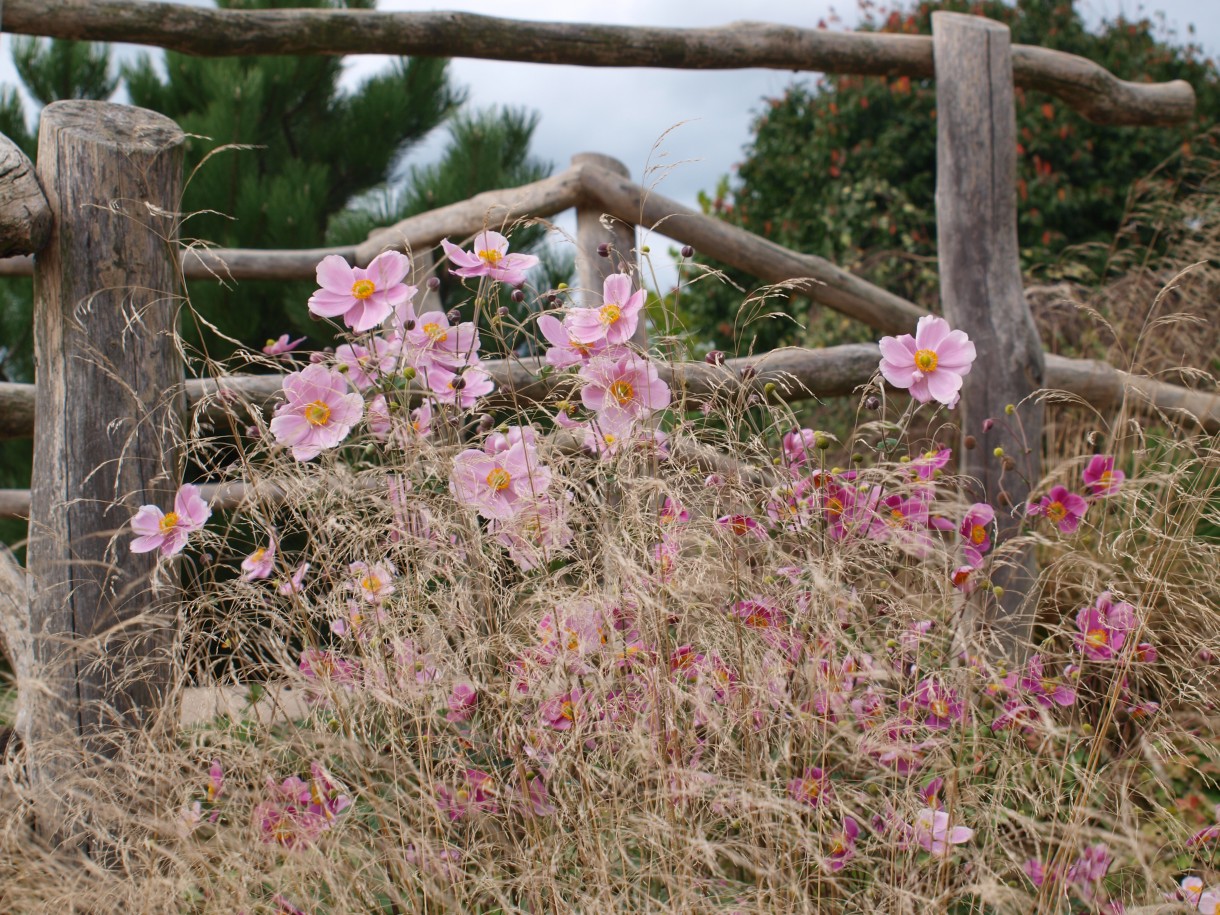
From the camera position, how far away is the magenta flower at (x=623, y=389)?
1.74 m

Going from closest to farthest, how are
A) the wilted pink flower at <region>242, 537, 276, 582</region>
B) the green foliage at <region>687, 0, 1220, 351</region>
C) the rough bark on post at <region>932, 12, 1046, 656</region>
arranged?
the wilted pink flower at <region>242, 537, 276, 582</region>, the rough bark on post at <region>932, 12, 1046, 656</region>, the green foliage at <region>687, 0, 1220, 351</region>

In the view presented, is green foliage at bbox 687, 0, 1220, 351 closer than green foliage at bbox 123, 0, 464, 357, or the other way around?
green foliage at bbox 123, 0, 464, 357

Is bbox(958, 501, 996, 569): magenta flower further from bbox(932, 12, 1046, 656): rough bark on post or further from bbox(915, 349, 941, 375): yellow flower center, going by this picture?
bbox(932, 12, 1046, 656): rough bark on post

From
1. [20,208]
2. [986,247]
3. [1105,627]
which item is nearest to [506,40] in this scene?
[986,247]

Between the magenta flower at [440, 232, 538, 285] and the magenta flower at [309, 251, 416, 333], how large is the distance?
0.10 m

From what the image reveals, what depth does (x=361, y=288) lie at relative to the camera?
1847mm

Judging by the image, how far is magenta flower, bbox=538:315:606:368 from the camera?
181cm

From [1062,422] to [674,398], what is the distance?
3.15m

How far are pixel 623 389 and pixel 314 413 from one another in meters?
0.49

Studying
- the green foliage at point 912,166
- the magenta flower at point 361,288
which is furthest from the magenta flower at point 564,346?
the green foliage at point 912,166

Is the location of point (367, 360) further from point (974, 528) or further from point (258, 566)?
point (974, 528)

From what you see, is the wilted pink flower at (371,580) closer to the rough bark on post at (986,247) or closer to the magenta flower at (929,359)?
the magenta flower at (929,359)

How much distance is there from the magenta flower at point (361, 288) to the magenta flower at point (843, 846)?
3.38ft

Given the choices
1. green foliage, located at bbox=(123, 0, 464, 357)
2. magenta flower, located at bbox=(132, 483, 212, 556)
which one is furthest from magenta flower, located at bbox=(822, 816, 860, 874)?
green foliage, located at bbox=(123, 0, 464, 357)
